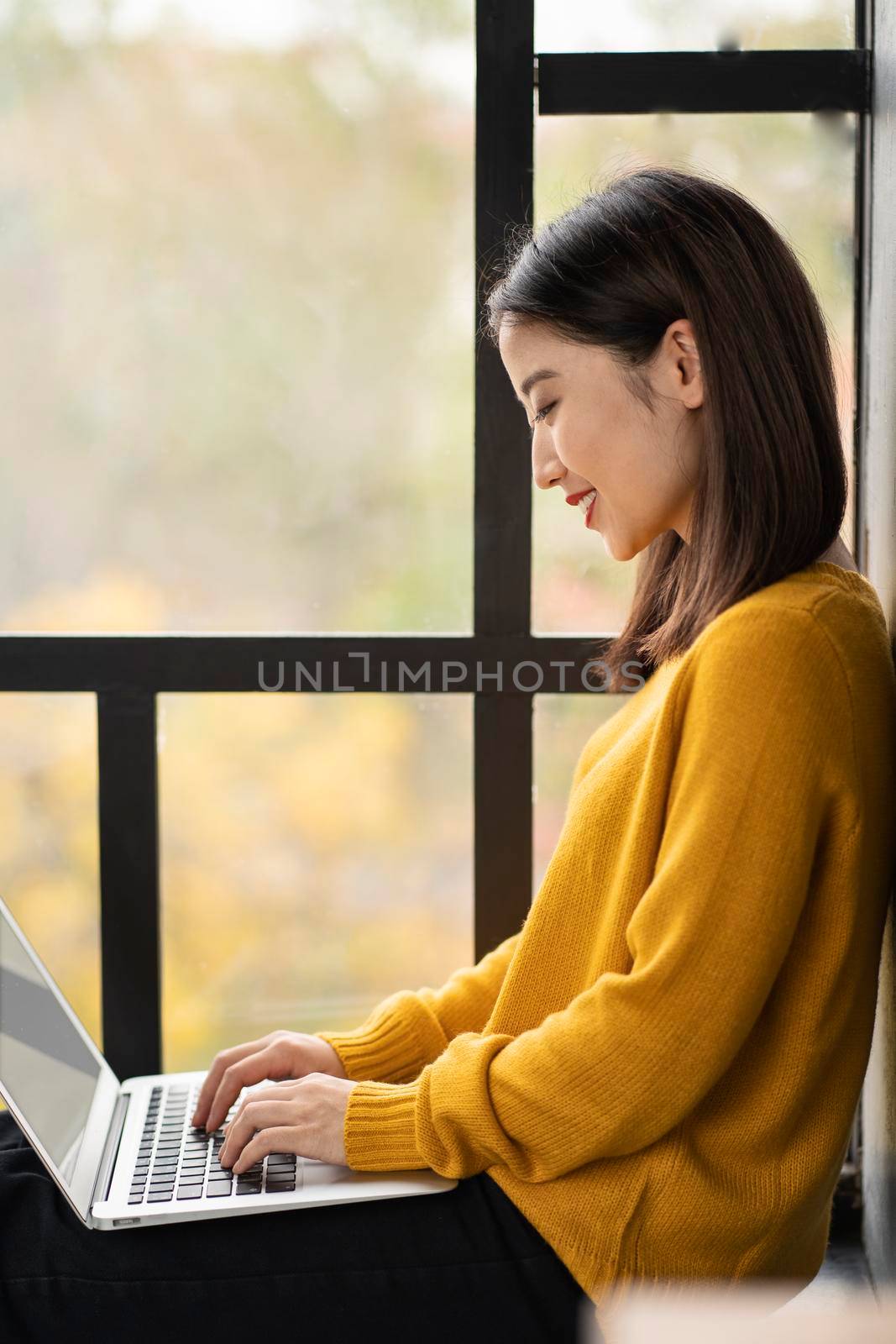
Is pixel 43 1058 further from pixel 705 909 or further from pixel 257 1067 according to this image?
pixel 705 909

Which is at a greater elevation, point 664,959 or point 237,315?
point 237,315

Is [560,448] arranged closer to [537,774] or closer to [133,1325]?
[537,774]

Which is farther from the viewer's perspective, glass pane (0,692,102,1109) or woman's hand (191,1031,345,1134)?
glass pane (0,692,102,1109)

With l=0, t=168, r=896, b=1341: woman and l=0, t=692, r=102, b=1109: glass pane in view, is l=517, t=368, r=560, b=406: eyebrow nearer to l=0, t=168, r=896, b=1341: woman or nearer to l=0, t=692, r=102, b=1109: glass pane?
l=0, t=168, r=896, b=1341: woman

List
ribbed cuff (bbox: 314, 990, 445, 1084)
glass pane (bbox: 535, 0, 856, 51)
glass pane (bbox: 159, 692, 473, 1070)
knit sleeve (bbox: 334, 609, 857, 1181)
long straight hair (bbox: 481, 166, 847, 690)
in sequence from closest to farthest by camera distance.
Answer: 1. knit sleeve (bbox: 334, 609, 857, 1181)
2. long straight hair (bbox: 481, 166, 847, 690)
3. ribbed cuff (bbox: 314, 990, 445, 1084)
4. glass pane (bbox: 535, 0, 856, 51)
5. glass pane (bbox: 159, 692, 473, 1070)

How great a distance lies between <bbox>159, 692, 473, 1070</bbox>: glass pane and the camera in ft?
5.25

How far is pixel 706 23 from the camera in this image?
150 centimetres

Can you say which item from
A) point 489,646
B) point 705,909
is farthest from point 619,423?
point 489,646

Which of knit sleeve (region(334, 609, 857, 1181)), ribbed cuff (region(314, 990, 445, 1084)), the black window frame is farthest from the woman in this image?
the black window frame

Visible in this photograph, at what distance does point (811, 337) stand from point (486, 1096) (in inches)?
27.4

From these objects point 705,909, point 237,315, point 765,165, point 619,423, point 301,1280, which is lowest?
point 301,1280

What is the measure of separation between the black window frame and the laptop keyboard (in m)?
0.43

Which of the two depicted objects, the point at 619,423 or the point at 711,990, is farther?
the point at 619,423

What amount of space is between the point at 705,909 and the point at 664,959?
50 millimetres
